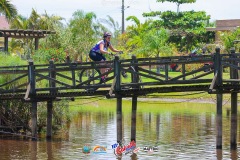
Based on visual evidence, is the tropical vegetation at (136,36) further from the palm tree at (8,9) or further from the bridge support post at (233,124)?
the bridge support post at (233,124)

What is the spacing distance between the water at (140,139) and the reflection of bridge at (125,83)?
0.94 meters

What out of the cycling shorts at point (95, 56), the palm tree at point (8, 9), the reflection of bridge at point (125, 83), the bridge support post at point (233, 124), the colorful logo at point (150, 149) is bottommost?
the colorful logo at point (150, 149)

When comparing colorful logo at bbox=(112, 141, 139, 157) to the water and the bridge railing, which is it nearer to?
the water

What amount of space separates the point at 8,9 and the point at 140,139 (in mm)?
10762

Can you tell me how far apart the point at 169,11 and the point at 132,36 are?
449 cm

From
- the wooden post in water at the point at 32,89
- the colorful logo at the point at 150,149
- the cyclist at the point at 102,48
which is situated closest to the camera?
the colorful logo at the point at 150,149

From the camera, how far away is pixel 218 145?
22.1 m

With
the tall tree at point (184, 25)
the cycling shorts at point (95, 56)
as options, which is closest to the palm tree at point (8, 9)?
the cycling shorts at point (95, 56)

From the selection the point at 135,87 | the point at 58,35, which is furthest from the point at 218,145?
the point at 58,35

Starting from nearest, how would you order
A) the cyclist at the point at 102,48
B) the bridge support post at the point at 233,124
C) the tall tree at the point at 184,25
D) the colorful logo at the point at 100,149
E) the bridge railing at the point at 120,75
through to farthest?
the bridge railing at the point at 120,75 < the colorful logo at the point at 100,149 < the bridge support post at the point at 233,124 < the cyclist at the point at 102,48 < the tall tree at the point at 184,25

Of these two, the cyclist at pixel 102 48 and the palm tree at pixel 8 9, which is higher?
the palm tree at pixel 8 9

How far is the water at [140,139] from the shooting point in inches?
848

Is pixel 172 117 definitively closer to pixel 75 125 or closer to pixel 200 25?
pixel 75 125

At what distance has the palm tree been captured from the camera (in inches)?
1288
